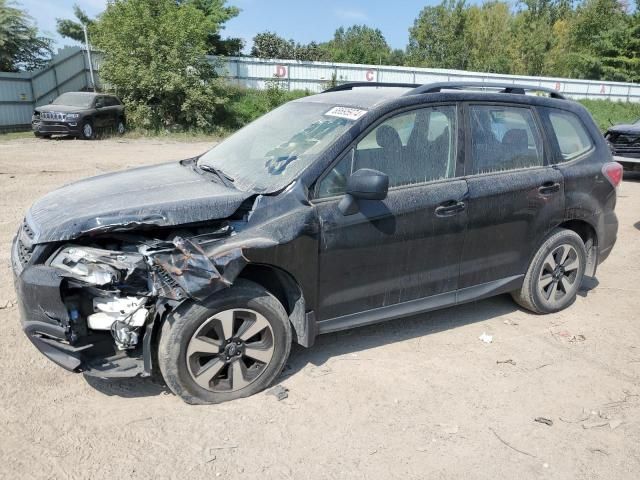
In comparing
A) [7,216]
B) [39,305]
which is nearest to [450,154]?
[39,305]

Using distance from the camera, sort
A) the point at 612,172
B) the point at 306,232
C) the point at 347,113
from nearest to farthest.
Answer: the point at 306,232
the point at 347,113
the point at 612,172

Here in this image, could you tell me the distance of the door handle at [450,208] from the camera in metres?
3.85

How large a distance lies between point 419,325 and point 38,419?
9.45 ft

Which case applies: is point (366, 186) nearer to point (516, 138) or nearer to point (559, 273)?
point (516, 138)

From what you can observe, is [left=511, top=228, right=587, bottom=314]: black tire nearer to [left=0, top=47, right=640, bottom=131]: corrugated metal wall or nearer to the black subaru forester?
the black subaru forester

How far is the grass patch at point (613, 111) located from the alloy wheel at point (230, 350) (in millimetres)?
31377

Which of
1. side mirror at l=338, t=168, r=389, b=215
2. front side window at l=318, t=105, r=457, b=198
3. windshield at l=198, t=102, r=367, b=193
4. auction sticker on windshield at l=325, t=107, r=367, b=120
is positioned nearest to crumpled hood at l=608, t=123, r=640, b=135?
front side window at l=318, t=105, r=457, b=198

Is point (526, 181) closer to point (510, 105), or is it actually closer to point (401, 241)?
point (510, 105)

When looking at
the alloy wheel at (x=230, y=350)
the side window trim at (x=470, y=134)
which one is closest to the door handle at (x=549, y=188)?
the side window trim at (x=470, y=134)

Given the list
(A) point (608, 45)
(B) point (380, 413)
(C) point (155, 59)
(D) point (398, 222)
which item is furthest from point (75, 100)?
(A) point (608, 45)

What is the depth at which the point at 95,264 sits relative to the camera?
305cm

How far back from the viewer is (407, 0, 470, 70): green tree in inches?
2424

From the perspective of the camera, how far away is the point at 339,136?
3.60m

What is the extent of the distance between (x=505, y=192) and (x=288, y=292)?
6.23ft
